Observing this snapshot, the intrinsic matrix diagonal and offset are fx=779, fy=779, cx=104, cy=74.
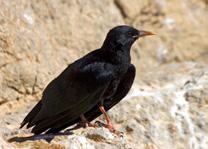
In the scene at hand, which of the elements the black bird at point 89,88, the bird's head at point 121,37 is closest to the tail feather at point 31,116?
the black bird at point 89,88

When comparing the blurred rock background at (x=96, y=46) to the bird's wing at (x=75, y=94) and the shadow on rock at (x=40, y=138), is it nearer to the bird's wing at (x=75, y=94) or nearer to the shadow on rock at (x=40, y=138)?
the shadow on rock at (x=40, y=138)

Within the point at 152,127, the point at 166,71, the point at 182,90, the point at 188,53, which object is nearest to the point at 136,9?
the point at 188,53

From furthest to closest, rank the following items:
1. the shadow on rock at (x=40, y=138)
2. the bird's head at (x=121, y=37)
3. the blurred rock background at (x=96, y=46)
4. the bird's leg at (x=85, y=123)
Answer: the blurred rock background at (x=96, y=46), the bird's head at (x=121, y=37), the bird's leg at (x=85, y=123), the shadow on rock at (x=40, y=138)

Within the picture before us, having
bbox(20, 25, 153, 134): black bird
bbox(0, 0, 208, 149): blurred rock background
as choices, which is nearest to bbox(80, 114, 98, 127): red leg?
bbox(20, 25, 153, 134): black bird

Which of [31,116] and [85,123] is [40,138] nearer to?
[31,116]

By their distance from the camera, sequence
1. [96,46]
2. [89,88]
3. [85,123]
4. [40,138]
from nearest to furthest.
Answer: [40,138], [89,88], [85,123], [96,46]

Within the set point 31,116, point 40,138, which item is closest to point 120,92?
point 31,116

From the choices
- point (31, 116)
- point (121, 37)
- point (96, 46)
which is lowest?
point (96, 46)

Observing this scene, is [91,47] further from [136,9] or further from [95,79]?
[95,79]

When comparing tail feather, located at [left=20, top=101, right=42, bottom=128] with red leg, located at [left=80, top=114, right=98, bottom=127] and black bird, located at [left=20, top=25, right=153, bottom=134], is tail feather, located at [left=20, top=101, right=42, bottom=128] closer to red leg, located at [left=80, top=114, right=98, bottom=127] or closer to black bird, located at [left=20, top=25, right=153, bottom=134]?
black bird, located at [left=20, top=25, right=153, bottom=134]
